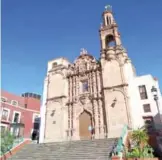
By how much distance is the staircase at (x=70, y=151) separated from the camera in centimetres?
1582

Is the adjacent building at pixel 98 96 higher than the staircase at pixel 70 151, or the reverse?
the adjacent building at pixel 98 96

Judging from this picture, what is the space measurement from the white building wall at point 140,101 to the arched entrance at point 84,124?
558 centimetres

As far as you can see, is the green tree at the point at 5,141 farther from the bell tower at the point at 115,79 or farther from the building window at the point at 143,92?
the building window at the point at 143,92

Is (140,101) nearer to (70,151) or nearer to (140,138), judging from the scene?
(140,138)

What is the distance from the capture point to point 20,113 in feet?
107

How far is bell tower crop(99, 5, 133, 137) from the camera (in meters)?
21.7

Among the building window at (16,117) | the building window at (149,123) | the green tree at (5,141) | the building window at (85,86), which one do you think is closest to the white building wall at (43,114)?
the building window at (85,86)

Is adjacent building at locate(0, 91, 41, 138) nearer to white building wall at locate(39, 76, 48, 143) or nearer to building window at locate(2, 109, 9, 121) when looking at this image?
building window at locate(2, 109, 9, 121)

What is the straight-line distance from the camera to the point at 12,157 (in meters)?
18.9

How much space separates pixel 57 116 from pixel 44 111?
103 inches

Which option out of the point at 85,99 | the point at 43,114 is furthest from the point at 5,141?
the point at 85,99

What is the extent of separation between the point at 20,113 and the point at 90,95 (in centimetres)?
1427

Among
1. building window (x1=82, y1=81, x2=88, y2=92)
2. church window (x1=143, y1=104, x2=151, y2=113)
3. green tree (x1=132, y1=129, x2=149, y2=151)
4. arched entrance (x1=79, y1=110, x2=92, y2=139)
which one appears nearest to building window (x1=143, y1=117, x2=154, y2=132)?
church window (x1=143, y1=104, x2=151, y2=113)

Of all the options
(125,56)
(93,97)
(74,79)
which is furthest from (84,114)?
(125,56)
